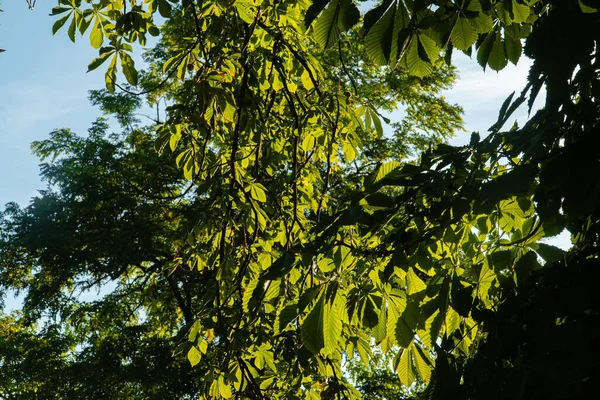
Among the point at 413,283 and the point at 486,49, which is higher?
the point at 486,49

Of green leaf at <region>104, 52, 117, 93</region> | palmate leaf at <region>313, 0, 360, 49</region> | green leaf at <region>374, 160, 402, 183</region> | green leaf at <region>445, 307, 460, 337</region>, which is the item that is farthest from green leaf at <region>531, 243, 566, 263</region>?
green leaf at <region>104, 52, 117, 93</region>

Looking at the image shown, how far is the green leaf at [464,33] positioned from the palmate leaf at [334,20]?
1.00 ft

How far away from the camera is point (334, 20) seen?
4.94 feet

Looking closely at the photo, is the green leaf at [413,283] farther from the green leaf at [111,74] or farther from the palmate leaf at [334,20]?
the green leaf at [111,74]

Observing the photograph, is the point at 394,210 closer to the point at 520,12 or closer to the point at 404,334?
the point at 404,334

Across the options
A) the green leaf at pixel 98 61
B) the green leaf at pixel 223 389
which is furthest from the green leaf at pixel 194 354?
the green leaf at pixel 98 61

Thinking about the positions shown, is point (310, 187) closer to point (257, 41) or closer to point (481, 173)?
point (257, 41)

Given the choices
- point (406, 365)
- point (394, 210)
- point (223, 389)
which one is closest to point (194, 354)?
point (223, 389)

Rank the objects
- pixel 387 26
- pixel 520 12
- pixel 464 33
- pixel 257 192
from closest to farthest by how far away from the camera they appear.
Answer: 1. pixel 387 26
2. pixel 464 33
3. pixel 520 12
4. pixel 257 192

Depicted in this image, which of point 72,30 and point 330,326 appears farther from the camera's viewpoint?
point 72,30

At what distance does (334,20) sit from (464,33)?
376 millimetres

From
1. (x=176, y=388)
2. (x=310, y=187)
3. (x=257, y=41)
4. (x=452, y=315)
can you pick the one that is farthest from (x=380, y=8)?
(x=176, y=388)

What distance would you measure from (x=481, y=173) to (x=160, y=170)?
11113 millimetres

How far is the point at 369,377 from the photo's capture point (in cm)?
1169
